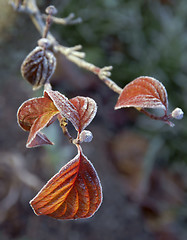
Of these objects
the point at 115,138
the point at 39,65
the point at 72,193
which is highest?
the point at 39,65

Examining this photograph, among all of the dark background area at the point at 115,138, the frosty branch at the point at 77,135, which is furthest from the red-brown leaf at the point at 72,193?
the dark background area at the point at 115,138

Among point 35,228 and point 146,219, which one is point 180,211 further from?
point 35,228

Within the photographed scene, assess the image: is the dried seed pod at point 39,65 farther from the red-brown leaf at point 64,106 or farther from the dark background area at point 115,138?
the dark background area at point 115,138

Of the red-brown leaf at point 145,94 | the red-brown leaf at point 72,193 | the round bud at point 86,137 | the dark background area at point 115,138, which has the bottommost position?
the dark background area at point 115,138

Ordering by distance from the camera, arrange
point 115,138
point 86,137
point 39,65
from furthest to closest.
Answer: point 115,138 < point 39,65 < point 86,137

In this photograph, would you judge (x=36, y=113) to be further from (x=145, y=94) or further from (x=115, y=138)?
(x=115, y=138)

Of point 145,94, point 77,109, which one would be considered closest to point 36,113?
point 77,109
